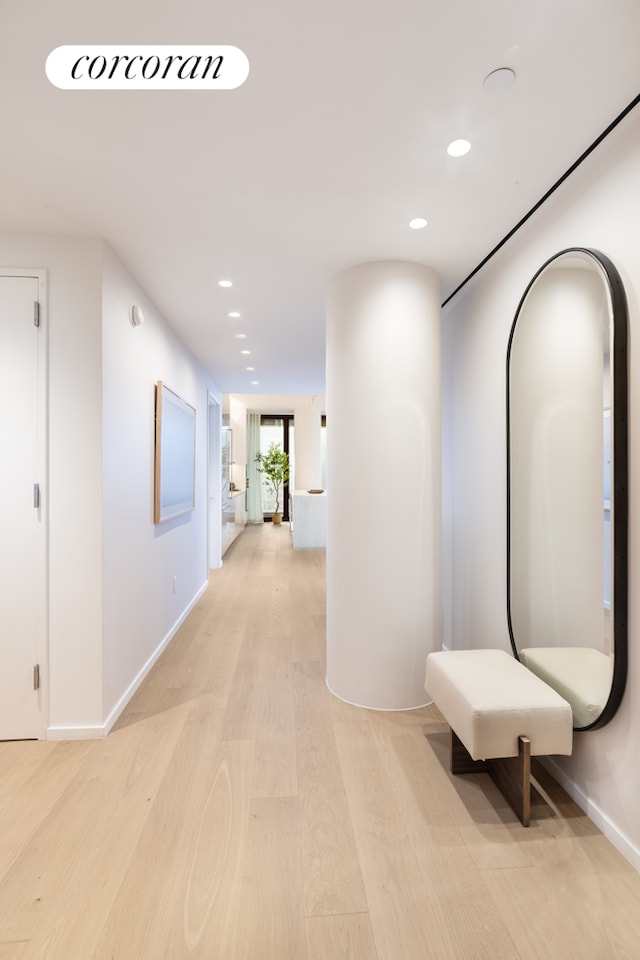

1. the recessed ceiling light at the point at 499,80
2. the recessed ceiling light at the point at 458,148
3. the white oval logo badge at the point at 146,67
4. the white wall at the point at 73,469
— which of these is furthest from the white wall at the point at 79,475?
the recessed ceiling light at the point at 499,80

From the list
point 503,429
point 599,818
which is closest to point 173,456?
point 503,429

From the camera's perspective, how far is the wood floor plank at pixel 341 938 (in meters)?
1.23

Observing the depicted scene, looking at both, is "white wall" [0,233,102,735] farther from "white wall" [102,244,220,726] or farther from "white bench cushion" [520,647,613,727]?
"white bench cushion" [520,647,613,727]

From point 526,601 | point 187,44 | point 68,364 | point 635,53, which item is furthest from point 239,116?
point 526,601

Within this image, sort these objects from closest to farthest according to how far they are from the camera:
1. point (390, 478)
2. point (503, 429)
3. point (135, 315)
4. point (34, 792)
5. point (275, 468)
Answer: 1. point (34, 792)
2. point (503, 429)
3. point (390, 478)
4. point (135, 315)
5. point (275, 468)

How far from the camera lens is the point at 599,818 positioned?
65.2 inches

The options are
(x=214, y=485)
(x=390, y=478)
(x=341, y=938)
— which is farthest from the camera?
(x=214, y=485)

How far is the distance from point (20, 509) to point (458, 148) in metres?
2.41

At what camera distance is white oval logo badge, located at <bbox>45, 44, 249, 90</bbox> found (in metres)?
1.31

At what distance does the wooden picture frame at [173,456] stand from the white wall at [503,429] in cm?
194

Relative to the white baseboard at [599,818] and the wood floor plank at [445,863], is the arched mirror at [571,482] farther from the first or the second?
the wood floor plank at [445,863]

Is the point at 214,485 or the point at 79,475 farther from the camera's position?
the point at 214,485

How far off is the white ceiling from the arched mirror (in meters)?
0.50

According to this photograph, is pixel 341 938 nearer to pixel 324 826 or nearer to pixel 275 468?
pixel 324 826
